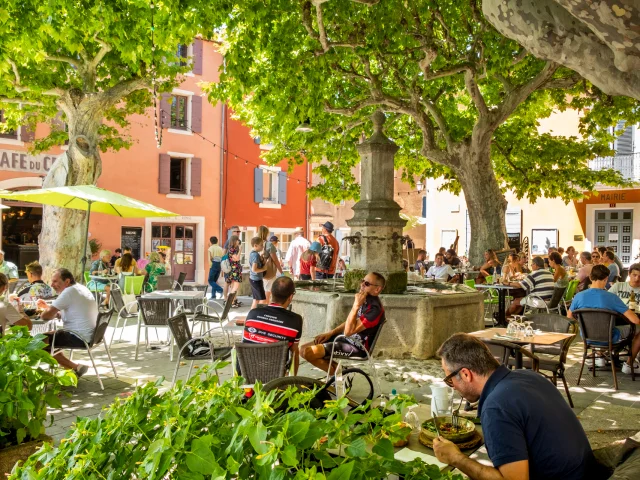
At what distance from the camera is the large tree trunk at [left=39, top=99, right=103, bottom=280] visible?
13477 mm

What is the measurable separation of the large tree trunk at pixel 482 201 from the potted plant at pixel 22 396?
510 inches

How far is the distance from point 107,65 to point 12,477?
13.6 m

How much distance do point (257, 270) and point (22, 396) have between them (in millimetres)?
8568

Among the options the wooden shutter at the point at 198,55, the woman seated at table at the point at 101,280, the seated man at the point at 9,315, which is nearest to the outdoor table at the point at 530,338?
the seated man at the point at 9,315

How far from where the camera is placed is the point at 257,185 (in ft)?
89.0

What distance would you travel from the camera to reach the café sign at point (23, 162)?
1919 cm

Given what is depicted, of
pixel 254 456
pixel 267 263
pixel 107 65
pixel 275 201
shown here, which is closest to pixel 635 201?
pixel 275 201

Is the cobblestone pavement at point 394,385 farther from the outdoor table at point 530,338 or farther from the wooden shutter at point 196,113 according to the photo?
the wooden shutter at point 196,113

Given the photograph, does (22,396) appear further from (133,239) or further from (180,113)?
(180,113)

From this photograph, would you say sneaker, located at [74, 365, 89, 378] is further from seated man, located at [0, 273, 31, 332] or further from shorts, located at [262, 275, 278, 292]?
shorts, located at [262, 275, 278, 292]

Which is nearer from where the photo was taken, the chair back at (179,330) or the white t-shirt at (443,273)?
the chair back at (179,330)

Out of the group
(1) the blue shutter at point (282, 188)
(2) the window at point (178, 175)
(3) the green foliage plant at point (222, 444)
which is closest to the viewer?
(3) the green foliage plant at point (222, 444)

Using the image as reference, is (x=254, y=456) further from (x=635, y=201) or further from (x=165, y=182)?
(x=635, y=201)

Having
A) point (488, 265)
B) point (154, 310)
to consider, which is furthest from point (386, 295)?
point (488, 265)
